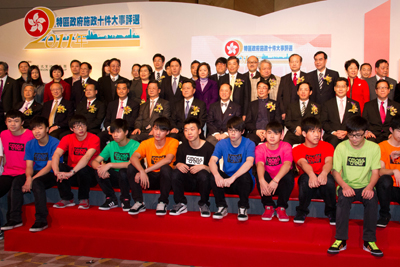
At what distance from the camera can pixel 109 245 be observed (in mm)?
3020

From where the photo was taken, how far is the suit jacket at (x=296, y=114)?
14.4ft

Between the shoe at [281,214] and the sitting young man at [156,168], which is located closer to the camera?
the shoe at [281,214]

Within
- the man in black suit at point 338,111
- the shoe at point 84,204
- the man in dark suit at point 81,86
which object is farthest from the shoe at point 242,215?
the man in dark suit at point 81,86

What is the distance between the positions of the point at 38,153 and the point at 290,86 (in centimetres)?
364

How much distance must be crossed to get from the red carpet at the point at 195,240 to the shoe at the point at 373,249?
4 cm

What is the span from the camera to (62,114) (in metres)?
5.04

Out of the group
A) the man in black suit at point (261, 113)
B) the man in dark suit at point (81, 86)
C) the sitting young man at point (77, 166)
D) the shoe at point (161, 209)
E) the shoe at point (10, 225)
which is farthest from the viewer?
the man in dark suit at point (81, 86)

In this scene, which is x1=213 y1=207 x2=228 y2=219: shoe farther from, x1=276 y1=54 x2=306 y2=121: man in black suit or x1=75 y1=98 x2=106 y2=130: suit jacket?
x1=75 y1=98 x2=106 y2=130: suit jacket

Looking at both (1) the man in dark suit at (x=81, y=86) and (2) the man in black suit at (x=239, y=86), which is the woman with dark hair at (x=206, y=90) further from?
(1) the man in dark suit at (x=81, y=86)

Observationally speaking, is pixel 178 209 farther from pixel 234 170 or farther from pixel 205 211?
pixel 234 170

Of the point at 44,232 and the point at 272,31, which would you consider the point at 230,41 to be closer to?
the point at 272,31

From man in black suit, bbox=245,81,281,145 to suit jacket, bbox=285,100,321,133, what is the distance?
20 cm

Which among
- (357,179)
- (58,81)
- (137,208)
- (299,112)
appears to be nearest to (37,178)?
(137,208)

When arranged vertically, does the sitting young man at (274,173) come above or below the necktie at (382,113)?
below
